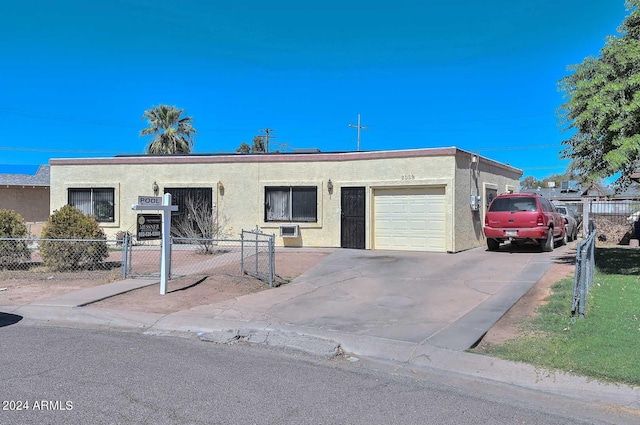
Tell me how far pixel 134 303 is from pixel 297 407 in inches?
212

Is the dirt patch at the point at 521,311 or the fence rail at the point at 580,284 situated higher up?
the fence rail at the point at 580,284

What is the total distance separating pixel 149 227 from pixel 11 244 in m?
4.83

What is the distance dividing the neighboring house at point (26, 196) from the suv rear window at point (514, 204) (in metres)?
22.9

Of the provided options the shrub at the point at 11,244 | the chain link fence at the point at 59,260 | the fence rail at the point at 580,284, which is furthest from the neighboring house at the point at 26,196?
the fence rail at the point at 580,284

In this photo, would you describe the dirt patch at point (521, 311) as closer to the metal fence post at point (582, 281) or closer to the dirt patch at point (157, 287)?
the metal fence post at point (582, 281)

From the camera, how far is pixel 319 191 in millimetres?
16750

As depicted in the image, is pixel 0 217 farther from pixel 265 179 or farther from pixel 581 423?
pixel 581 423

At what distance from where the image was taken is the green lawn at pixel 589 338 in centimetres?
502

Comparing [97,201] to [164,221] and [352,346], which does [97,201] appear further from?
[352,346]

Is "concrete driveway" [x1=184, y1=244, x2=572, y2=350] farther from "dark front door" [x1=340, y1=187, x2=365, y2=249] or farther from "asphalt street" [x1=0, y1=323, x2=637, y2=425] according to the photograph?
"dark front door" [x1=340, y1=187, x2=365, y2=249]

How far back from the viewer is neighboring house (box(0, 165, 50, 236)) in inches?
1021

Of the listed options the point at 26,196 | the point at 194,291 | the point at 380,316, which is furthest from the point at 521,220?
the point at 26,196

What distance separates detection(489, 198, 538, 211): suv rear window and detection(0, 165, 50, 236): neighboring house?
2291cm

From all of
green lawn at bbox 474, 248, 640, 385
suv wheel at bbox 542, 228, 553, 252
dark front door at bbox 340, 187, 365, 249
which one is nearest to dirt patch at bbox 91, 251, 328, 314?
dark front door at bbox 340, 187, 365, 249
